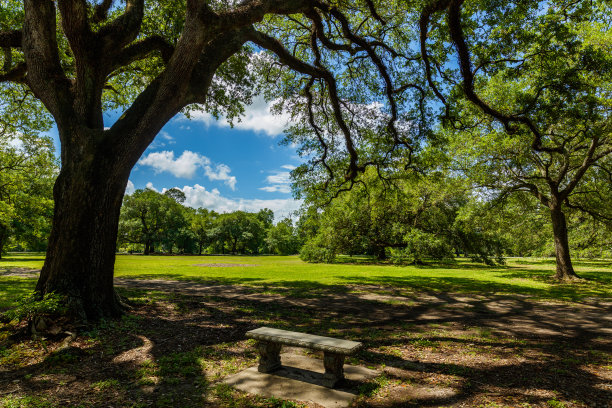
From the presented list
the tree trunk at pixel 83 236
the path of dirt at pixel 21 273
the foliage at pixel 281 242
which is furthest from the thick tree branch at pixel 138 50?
the foliage at pixel 281 242

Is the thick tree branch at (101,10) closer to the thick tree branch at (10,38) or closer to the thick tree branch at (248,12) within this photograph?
the thick tree branch at (10,38)

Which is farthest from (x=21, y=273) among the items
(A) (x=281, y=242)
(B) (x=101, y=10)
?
(A) (x=281, y=242)

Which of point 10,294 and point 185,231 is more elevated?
point 185,231

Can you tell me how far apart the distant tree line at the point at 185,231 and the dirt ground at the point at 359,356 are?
180ft

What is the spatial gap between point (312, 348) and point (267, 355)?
95 cm

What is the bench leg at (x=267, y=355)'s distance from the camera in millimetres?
Result: 4598

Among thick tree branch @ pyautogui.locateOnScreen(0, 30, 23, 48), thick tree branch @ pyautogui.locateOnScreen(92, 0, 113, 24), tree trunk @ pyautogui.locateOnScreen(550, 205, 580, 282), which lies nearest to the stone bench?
thick tree branch @ pyautogui.locateOnScreen(0, 30, 23, 48)

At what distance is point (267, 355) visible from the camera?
4.63m

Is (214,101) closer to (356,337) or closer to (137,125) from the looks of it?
(137,125)

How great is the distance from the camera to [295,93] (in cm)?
1503

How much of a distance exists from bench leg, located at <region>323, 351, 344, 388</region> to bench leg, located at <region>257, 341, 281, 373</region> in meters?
0.84

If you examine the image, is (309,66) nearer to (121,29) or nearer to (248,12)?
(248,12)

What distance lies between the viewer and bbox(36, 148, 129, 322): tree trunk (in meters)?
6.32

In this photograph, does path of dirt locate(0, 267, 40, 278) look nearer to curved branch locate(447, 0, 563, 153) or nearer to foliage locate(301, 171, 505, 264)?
foliage locate(301, 171, 505, 264)
